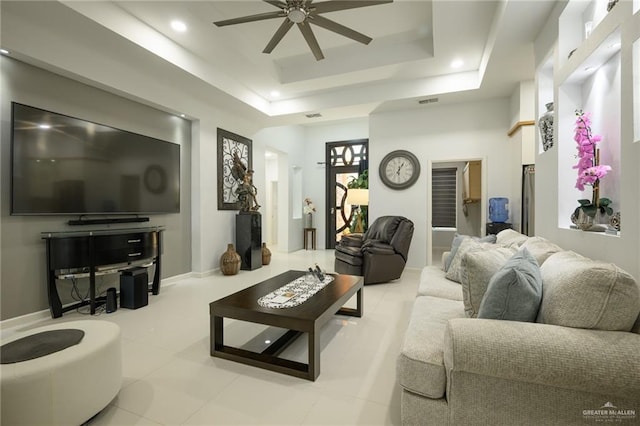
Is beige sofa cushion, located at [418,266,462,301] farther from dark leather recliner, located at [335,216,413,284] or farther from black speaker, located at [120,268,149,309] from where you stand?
black speaker, located at [120,268,149,309]

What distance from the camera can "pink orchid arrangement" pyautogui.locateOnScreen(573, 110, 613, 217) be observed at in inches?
→ 70.7

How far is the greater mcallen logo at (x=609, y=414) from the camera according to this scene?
108 cm

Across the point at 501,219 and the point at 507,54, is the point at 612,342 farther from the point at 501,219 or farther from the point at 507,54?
the point at 501,219

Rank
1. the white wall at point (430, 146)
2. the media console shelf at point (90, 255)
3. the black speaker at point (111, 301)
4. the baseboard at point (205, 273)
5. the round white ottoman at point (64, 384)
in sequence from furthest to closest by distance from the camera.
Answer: the white wall at point (430, 146), the baseboard at point (205, 273), the black speaker at point (111, 301), the media console shelf at point (90, 255), the round white ottoman at point (64, 384)

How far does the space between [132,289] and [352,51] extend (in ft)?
13.9

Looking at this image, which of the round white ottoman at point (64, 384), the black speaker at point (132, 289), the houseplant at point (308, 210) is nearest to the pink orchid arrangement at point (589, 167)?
the round white ottoman at point (64, 384)

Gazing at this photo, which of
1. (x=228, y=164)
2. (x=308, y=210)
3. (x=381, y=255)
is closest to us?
(x=381, y=255)

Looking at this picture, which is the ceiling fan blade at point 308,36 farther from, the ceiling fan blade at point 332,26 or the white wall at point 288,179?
the white wall at point 288,179

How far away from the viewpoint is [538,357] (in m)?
1.11

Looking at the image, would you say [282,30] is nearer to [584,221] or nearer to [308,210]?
[584,221]

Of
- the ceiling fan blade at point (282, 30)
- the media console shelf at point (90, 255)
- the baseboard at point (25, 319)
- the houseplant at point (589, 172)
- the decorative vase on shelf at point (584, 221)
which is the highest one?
the ceiling fan blade at point (282, 30)

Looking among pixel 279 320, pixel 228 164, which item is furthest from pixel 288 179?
pixel 279 320

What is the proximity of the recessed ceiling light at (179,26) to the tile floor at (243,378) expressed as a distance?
3.16 metres

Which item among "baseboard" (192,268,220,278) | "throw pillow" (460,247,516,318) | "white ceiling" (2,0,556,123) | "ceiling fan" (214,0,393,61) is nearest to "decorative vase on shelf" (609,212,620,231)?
"throw pillow" (460,247,516,318)
